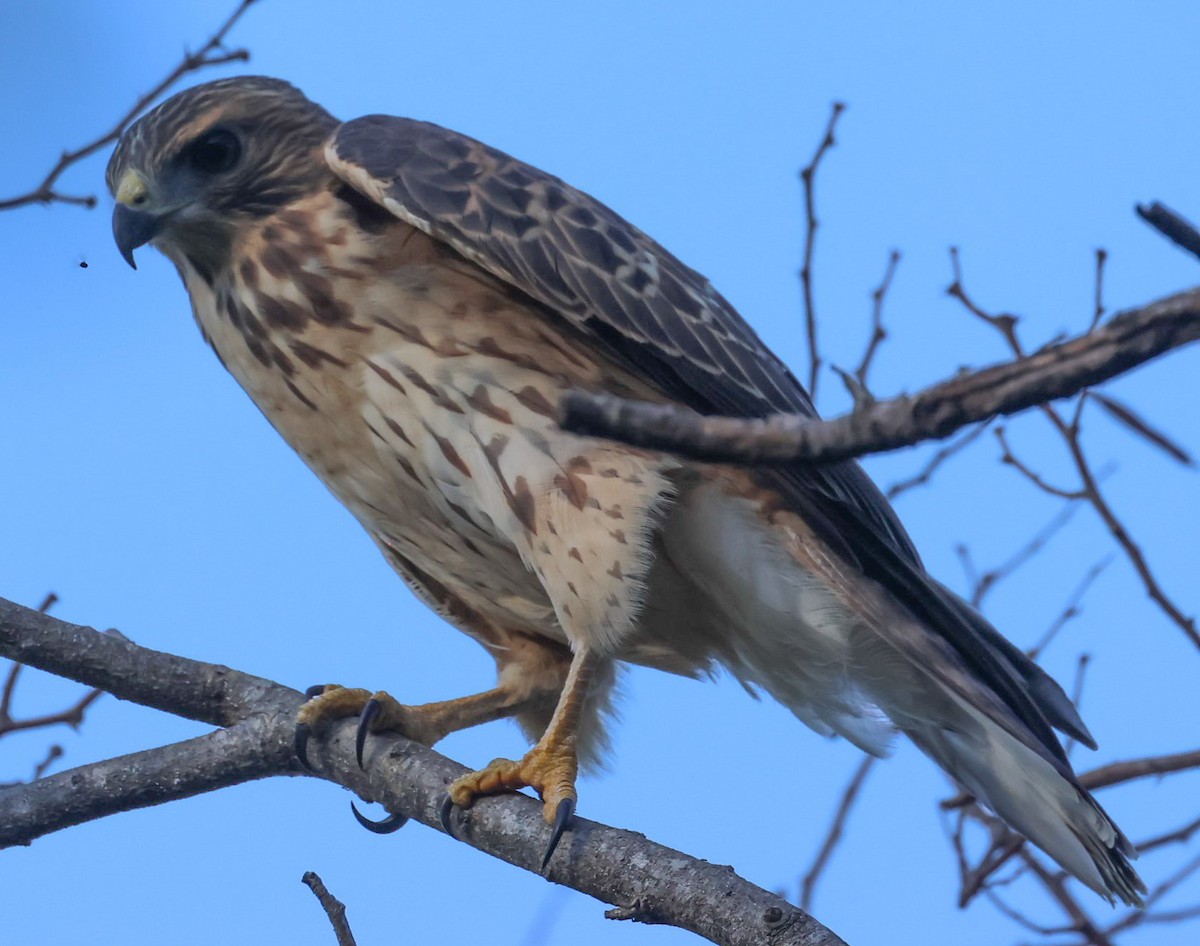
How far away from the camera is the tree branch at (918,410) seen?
51.8 inches

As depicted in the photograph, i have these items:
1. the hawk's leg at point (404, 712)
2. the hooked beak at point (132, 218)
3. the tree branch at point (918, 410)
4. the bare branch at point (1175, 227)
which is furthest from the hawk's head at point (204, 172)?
the bare branch at point (1175, 227)

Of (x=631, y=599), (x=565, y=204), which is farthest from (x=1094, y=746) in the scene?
(x=565, y=204)

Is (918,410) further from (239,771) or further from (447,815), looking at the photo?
(239,771)

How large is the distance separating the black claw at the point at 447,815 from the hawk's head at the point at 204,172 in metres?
1.41

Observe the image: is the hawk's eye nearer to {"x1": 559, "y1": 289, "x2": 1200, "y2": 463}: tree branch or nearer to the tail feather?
the tail feather

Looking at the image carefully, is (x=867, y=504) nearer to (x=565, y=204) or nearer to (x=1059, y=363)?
(x=565, y=204)

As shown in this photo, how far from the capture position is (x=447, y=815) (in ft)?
9.65

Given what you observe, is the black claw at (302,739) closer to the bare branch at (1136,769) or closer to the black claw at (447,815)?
the black claw at (447,815)

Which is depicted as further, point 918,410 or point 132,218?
point 132,218

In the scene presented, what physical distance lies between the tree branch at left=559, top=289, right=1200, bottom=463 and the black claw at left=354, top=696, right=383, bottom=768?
191cm

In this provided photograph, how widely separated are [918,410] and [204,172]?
8.48ft

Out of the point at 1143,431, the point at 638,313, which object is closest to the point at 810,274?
the point at 638,313

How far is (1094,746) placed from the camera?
3430 millimetres

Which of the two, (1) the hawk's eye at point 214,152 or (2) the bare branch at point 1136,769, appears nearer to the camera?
(2) the bare branch at point 1136,769
